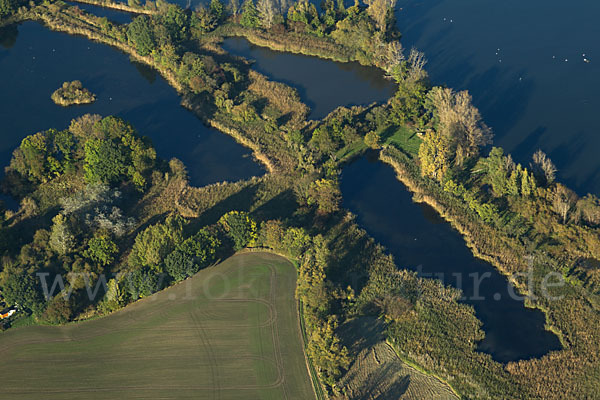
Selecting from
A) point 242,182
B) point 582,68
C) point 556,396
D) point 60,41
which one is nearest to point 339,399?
point 556,396

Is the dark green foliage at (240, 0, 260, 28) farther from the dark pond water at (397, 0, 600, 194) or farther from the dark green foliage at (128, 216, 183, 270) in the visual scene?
the dark green foliage at (128, 216, 183, 270)

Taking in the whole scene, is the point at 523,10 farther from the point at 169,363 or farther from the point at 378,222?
the point at 169,363

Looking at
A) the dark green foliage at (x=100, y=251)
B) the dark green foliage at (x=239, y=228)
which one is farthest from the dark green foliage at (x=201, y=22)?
the dark green foliage at (x=100, y=251)

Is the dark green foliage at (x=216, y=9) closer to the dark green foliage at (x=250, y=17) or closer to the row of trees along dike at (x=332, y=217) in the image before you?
the dark green foliage at (x=250, y=17)

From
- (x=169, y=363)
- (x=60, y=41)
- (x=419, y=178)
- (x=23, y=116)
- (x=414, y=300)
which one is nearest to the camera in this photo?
(x=169, y=363)

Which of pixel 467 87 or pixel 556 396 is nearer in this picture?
pixel 556 396

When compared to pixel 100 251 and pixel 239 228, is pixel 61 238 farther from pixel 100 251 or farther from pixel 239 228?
pixel 239 228
